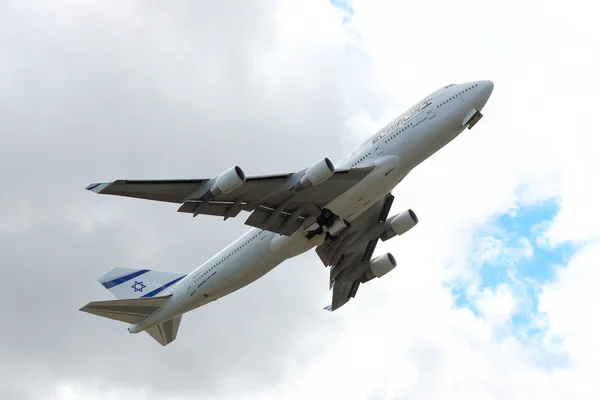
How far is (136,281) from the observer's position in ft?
143

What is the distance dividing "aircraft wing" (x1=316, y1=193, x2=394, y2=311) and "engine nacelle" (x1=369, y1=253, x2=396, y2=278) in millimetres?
405

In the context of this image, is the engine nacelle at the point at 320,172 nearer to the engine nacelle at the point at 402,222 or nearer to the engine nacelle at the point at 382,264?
the engine nacelle at the point at 402,222

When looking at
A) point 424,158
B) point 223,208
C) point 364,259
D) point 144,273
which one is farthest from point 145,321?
point 424,158

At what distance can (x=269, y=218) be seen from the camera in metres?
34.7

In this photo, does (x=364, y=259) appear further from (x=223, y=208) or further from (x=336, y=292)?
(x=223, y=208)

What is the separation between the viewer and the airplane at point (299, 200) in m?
31.9

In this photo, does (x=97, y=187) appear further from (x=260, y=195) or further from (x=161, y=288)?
(x=161, y=288)

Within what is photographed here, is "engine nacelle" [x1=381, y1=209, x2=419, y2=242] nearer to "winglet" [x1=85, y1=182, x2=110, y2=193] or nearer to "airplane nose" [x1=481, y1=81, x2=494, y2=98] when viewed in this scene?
"airplane nose" [x1=481, y1=81, x2=494, y2=98]

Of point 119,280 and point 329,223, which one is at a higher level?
point 119,280

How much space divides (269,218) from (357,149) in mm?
5264

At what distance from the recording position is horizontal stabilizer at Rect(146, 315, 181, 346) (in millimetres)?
42128

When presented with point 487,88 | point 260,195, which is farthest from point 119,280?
point 487,88

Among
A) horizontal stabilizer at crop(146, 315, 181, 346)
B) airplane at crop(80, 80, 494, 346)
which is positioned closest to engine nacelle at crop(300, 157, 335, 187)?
airplane at crop(80, 80, 494, 346)

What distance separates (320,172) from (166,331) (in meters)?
16.1
